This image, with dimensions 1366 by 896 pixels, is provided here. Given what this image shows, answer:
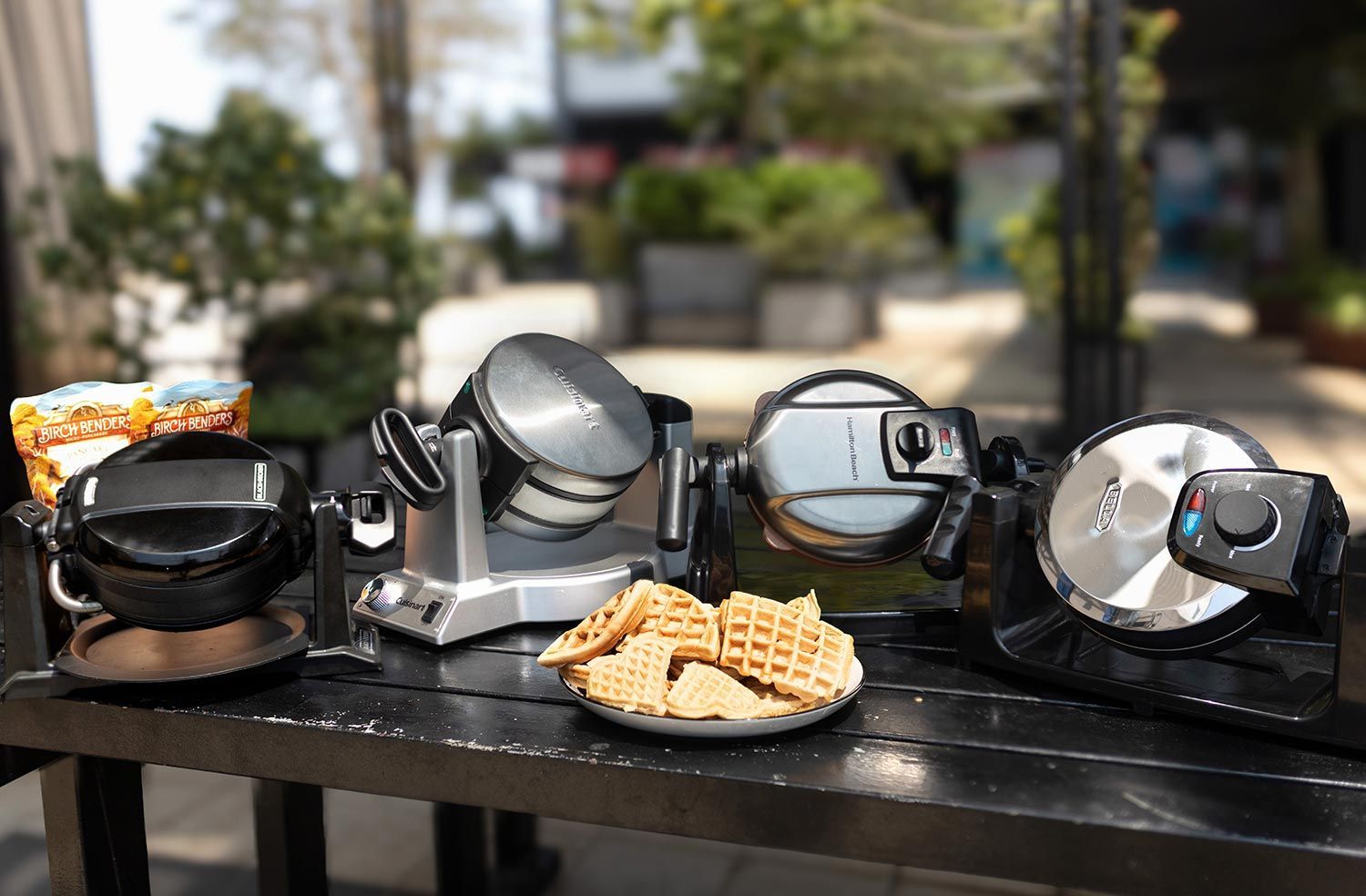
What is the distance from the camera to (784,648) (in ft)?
3.36

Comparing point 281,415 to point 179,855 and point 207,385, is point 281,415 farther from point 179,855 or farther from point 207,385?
point 207,385

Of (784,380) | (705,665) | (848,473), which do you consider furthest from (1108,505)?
(784,380)

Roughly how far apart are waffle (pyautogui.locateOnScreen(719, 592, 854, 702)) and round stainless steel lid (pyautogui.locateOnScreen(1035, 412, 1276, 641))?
210 mm

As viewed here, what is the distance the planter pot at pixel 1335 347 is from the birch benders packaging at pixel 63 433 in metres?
5.32

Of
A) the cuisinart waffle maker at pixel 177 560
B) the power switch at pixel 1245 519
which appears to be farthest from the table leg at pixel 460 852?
the power switch at pixel 1245 519

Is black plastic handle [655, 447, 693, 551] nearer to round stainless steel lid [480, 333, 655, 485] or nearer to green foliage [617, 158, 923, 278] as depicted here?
round stainless steel lid [480, 333, 655, 485]

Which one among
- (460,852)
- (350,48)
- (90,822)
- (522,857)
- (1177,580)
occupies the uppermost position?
(350,48)

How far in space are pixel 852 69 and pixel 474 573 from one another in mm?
3893

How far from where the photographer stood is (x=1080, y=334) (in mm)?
4367

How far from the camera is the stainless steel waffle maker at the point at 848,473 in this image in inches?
47.5

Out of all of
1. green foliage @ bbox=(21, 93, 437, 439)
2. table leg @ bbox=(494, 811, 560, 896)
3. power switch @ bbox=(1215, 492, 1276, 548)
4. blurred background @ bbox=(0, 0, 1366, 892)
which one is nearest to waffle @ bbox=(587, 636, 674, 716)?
power switch @ bbox=(1215, 492, 1276, 548)

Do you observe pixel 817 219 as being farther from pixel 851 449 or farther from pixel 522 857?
pixel 851 449

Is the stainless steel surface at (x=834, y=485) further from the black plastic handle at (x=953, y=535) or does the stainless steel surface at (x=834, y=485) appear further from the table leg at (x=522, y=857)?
the table leg at (x=522, y=857)

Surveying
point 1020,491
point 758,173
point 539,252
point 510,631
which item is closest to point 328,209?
point 539,252
